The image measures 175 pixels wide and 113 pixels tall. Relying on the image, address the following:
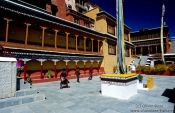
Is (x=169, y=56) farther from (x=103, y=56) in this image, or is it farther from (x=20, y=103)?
(x=20, y=103)

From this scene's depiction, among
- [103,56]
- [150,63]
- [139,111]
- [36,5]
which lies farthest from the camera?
[150,63]

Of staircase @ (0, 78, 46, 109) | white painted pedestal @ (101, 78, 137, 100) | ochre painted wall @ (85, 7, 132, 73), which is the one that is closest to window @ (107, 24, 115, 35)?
ochre painted wall @ (85, 7, 132, 73)

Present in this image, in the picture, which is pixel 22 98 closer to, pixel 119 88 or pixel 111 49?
pixel 119 88

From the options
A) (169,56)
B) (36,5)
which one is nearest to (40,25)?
(36,5)

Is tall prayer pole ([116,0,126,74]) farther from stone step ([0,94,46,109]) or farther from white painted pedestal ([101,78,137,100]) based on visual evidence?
stone step ([0,94,46,109])

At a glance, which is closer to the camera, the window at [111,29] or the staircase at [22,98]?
the staircase at [22,98]

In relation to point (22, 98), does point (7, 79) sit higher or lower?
higher

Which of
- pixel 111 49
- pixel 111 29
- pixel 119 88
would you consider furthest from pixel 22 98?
pixel 111 29

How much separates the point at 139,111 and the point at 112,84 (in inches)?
115

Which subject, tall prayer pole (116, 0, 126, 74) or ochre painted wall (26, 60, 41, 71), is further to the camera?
ochre painted wall (26, 60, 41, 71)

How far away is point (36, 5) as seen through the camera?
77.5ft

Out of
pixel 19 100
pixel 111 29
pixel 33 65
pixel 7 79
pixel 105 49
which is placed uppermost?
pixel 111 29

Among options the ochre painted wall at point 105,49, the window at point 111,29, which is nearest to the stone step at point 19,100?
the ochre painted wall at point 105,49

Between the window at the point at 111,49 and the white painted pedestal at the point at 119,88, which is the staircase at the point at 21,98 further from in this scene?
the window at the point at 111,49
